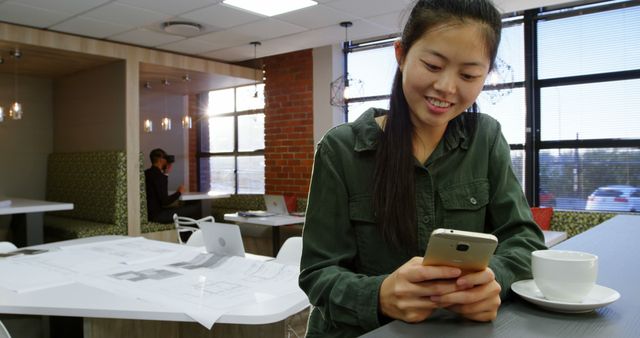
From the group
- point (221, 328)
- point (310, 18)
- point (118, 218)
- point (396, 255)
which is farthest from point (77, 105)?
point (396, 255)

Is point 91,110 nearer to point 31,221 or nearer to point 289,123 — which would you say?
point 31,221

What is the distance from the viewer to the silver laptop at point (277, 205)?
529cm

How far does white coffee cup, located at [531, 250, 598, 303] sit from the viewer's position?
0.70m

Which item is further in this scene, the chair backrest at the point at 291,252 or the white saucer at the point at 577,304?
the chair backrest at the point at 291,252

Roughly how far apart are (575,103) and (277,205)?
316 cm

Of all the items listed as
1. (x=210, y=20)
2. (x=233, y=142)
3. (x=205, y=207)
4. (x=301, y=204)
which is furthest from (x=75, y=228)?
(x=233, y=142)

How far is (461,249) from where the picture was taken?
0.65m

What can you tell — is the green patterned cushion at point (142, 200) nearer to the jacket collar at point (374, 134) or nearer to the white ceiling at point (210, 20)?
the white ceiling at point (210, 20)

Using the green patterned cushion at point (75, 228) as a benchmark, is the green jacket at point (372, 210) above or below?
above

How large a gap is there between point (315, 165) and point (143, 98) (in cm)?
788

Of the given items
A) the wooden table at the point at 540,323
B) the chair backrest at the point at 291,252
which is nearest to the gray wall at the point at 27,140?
the chair backrest at the point at 291,252

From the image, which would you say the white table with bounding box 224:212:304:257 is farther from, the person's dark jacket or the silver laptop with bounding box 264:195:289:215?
A: the person's dark jacket

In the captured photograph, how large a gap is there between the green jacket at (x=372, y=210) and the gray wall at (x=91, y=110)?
17.7 feet

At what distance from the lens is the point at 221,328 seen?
83.5 inches
